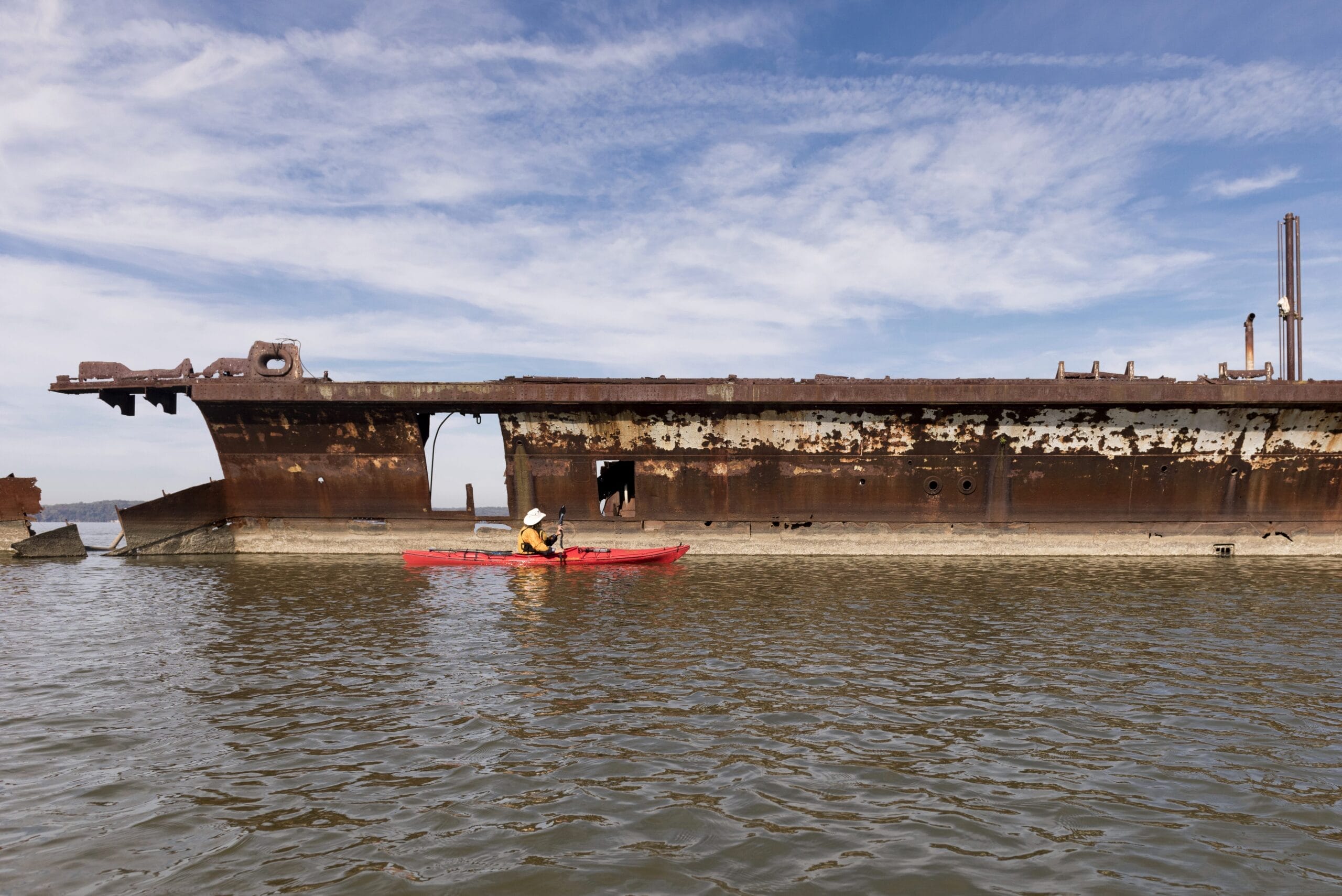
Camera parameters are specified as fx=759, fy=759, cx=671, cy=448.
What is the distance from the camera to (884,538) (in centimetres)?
1675

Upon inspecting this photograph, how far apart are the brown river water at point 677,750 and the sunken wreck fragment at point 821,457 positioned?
5.92 meters

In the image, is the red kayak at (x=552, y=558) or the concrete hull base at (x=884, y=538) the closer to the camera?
the red kayak at (x=552, y=558)

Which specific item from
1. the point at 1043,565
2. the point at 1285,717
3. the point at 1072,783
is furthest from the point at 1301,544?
the point at 1072,783

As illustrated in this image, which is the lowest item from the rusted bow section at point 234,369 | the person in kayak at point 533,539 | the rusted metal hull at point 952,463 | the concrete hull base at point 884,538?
the concrete hull base at point 884,538

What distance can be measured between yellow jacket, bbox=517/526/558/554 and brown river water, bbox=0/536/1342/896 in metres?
4.53

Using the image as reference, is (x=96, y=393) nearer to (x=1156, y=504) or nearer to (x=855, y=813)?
(x=855, y=813)

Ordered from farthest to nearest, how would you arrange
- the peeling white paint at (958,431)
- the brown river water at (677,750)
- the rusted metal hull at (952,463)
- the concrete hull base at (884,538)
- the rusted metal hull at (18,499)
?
the rusted metal hull at (18,499), the concrete hull base at (884,538), the rusted metal hull at (952,463), the peeling white paint at (958,431), the brown river water at (677,750)

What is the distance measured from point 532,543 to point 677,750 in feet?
34.1

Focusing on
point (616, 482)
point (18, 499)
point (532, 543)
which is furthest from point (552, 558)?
point (18, 499)

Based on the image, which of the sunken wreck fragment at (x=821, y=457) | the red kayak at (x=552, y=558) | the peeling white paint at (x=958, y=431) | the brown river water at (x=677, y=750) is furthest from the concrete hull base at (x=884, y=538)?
the brown river water at (x=677, y=750)

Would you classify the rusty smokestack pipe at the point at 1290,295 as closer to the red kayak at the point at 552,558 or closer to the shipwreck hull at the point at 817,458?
the shipwreck hull at the point at 817,458

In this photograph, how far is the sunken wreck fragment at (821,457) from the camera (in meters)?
16.1

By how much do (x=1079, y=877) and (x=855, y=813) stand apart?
115cm

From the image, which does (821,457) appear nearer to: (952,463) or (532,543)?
(952,463)
